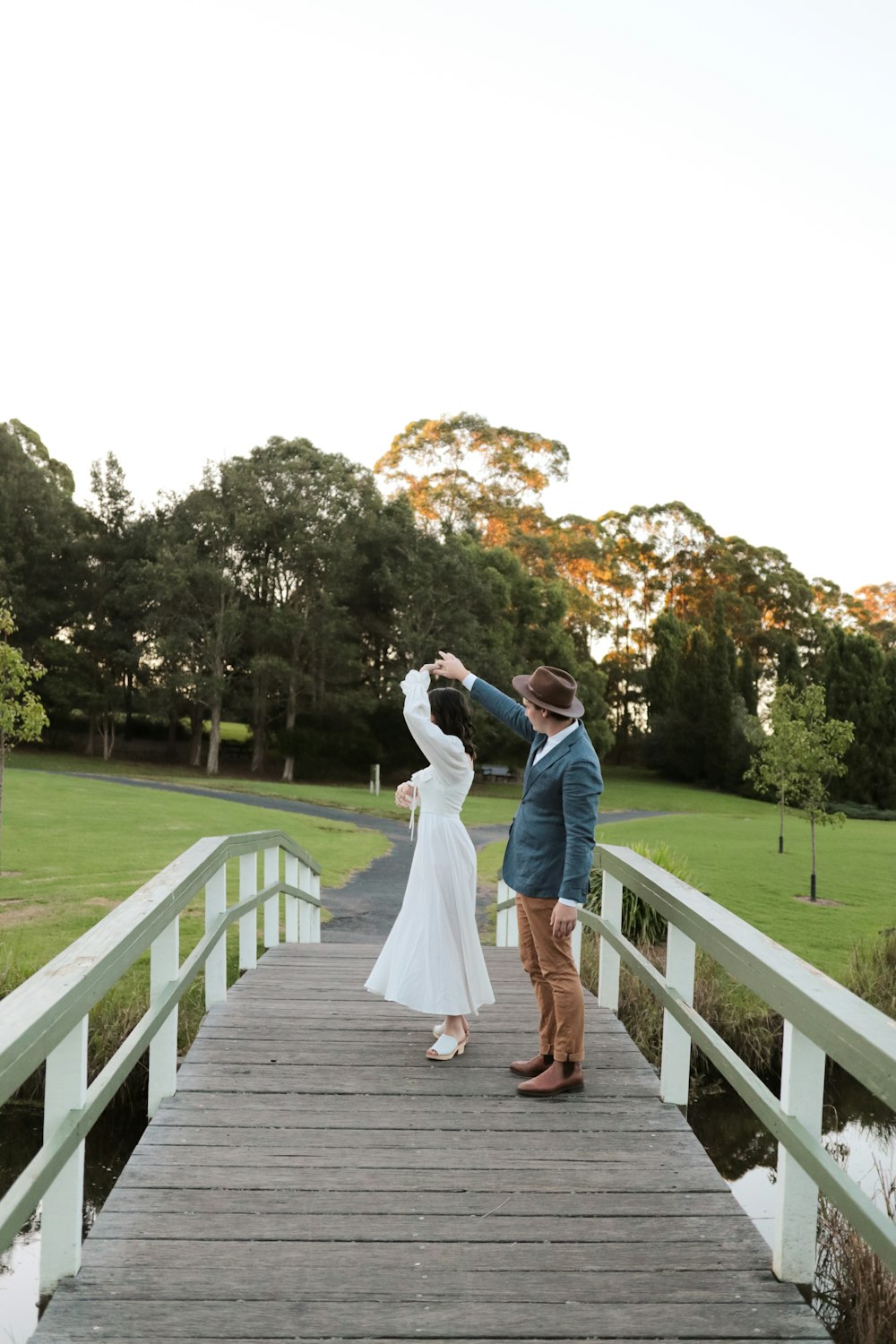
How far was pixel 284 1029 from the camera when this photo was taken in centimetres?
539

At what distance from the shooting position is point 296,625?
133 ft

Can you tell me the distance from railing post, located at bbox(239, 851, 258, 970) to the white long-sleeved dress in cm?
160

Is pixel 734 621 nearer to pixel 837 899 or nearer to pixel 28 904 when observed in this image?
pixel 837 899

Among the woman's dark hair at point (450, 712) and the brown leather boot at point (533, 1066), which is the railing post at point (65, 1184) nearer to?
the brown leather boot at point (533, 1066)

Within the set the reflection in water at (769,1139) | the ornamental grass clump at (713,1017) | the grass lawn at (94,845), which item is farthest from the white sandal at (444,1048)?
the grass lawn at (94,845)

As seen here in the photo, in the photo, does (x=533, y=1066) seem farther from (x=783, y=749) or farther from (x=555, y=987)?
(x=783, y=749)

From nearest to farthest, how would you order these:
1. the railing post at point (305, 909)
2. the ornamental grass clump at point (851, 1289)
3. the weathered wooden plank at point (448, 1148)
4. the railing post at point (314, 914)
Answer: the weathered wooden plank at point (448, 1148) < the ornamental grass clump at point (851, 1289) < the railing post at point (305, 909) < the railing post at point (314, 914)

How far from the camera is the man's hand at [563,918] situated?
4266mm

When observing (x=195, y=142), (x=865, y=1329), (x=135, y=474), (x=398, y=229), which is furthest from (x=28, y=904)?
(x=135, y=474)

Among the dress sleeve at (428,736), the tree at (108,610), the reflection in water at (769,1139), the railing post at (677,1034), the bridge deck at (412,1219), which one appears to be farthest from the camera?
the tree at (108,610)

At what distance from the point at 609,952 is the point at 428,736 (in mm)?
1952

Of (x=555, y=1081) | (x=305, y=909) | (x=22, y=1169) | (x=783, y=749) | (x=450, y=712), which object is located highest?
(x=450, y=712)

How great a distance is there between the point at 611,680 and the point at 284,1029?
5136 centimetres

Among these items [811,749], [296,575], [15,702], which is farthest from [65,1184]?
[296,575]
